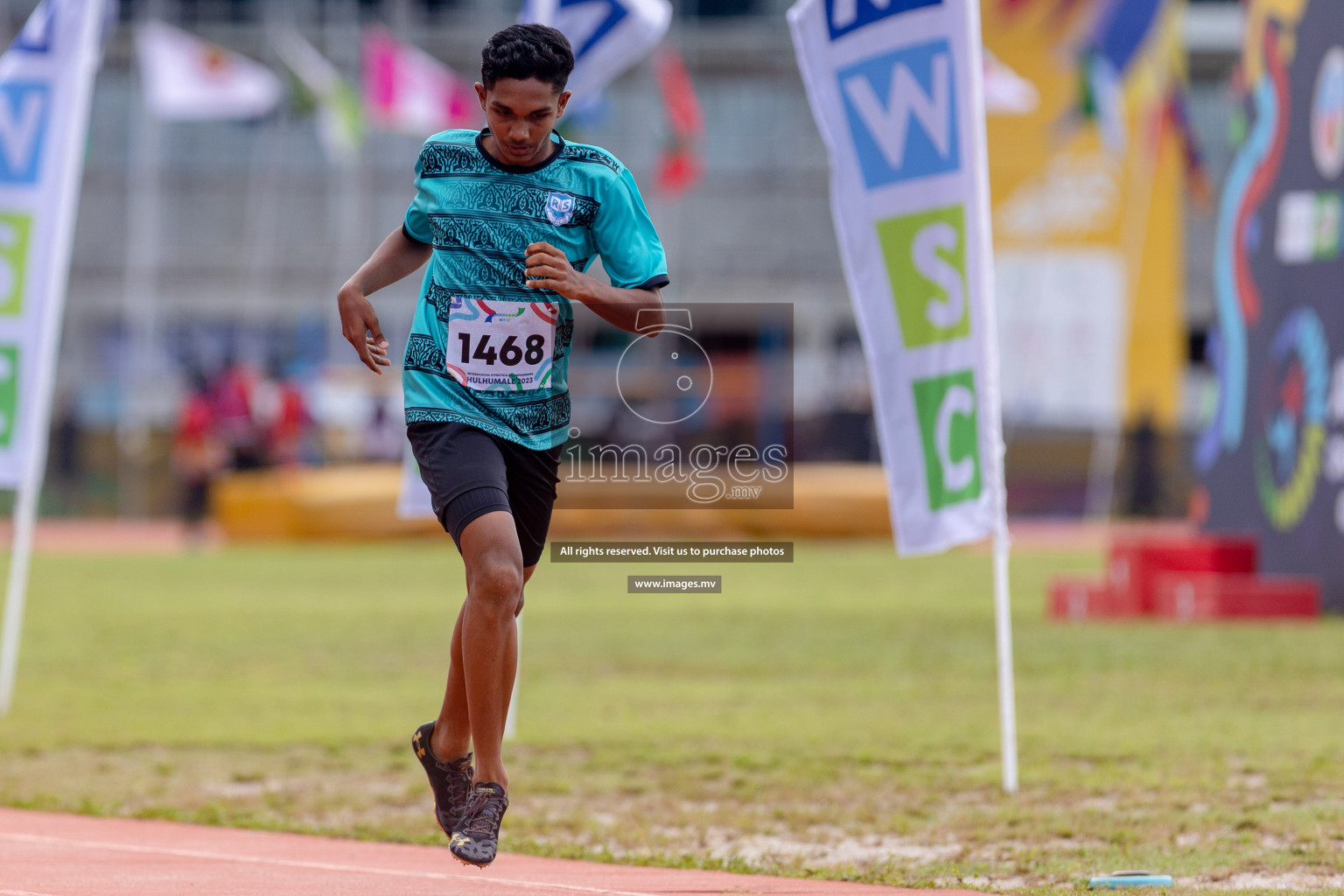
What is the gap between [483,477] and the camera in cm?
511

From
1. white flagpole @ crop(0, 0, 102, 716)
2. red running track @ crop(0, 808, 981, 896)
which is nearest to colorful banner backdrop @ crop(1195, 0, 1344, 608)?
white flagpole @ crop(0, 0, 102, 716)

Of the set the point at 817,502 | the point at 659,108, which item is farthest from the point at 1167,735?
the point at 659,108

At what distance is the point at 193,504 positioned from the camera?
85.4 ft

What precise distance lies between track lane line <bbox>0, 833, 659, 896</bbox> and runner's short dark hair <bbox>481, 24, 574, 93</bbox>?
228 centimetres

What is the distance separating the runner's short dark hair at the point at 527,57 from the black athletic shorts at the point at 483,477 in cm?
95

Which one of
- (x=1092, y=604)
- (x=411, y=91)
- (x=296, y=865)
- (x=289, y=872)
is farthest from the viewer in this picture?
(x=411, y=91)

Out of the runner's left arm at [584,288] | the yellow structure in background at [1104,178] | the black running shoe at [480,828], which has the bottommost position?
the black running shoe at [480,828]

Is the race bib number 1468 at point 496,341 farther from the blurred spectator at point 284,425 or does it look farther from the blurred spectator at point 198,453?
the blurred spectator at point 284,425

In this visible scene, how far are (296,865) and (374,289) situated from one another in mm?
1918

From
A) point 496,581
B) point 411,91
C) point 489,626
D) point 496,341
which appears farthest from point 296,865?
point 411,91

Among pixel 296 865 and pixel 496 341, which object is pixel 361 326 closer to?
pixel 496 341

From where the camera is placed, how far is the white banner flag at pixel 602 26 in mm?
9398

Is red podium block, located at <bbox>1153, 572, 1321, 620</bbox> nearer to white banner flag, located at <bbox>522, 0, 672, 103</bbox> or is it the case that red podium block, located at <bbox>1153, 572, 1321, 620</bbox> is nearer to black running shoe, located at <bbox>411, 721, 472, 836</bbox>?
white banner flag, located at <bbox>522, 0, 672, 103</bbox>

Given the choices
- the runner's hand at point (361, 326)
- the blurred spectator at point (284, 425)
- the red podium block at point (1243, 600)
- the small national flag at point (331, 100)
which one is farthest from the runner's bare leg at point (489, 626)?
the small national flag at point (331, 100)
